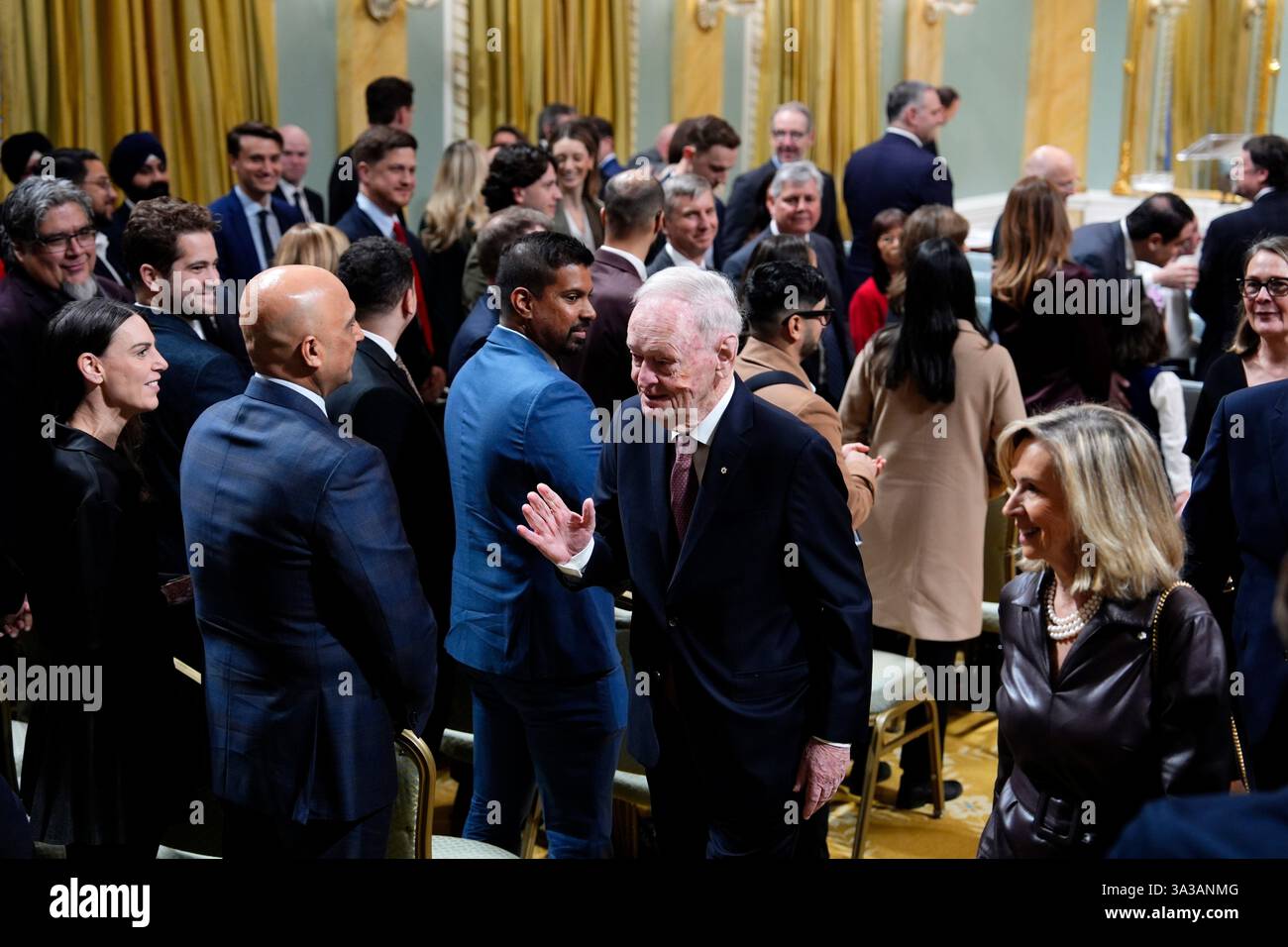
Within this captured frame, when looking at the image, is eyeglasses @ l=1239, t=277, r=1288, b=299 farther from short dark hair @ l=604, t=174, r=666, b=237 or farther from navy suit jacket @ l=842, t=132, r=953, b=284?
navy suit jacket @ l=842, t=132, r=953, b=284

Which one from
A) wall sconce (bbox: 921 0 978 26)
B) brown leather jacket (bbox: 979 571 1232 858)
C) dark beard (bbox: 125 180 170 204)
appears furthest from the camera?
wall sconce (bbox: 921 0 978 26)

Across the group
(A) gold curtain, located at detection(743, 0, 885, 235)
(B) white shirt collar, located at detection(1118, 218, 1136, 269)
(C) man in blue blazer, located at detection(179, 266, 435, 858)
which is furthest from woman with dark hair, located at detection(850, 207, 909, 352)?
(A) gold curtain, located at detection(743, 0, 885, 235)

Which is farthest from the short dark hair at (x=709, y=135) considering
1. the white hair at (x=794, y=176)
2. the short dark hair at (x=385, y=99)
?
the short dark hair at (x=385, y=99)

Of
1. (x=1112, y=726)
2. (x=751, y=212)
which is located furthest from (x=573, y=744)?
(x=751, y=212)

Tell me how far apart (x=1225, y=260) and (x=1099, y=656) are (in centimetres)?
386

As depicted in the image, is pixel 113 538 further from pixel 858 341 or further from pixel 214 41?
pixel 214 41

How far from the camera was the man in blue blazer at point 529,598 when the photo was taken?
3.04 m

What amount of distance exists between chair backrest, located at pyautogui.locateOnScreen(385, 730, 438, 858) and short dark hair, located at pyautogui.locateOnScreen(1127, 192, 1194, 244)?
3784mm

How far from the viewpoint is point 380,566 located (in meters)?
2.50

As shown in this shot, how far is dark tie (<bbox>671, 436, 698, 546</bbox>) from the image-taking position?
8.73ft

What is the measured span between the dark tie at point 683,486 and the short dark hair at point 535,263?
2.21 ft

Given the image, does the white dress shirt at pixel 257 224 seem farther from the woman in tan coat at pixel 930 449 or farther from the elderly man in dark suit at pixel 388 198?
the woman in tan coat at pixel 930 449

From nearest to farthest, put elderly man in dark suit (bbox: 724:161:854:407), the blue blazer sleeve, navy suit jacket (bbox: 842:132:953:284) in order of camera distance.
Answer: the blue blazer sleeve → elderly man in dark suit (bbox: 724:161:854:407) → navy suit jacket (bbox: 842:132:953:284)

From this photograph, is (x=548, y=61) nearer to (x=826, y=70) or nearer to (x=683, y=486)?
(x=826, y=70)
